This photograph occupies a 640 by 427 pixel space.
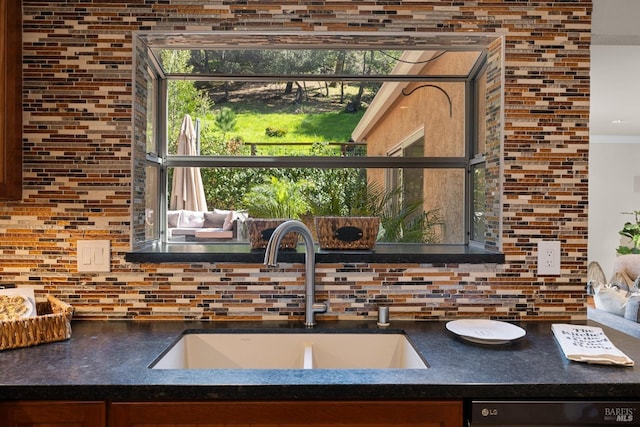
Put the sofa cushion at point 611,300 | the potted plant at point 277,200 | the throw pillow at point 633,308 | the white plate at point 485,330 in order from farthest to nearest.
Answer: the sofa cushion at point 611,300 < the throw pillow at point 633,308 < the potted plant at point 277,200 < the white plate at point 485,330

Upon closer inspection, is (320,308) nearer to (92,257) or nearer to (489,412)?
(489,412)

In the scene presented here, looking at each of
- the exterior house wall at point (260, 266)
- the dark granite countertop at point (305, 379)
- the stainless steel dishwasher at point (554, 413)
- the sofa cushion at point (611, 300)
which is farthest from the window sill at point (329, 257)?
the sofa cushion at point (611, 300)

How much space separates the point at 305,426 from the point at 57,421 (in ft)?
→ 2.06

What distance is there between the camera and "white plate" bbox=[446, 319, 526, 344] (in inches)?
61.1

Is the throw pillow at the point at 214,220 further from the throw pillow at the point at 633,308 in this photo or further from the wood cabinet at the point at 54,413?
the throw pillow at the point at 633,308

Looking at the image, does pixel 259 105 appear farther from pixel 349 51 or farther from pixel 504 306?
pixel 504 306

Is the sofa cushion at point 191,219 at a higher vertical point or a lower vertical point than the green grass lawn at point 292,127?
lower

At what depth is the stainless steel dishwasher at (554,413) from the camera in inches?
48.3

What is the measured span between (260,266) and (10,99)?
1076mm

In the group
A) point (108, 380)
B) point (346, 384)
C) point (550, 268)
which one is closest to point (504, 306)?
point (550, 268)

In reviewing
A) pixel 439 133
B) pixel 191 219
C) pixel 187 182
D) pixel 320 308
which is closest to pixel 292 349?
pixel 320 308

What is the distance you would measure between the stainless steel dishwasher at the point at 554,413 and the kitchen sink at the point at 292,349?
0.51 metres

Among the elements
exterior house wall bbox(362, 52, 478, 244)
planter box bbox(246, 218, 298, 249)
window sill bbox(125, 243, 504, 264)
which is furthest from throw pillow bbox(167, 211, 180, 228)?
exterior house wall bbox(362, 52, 478, 244)

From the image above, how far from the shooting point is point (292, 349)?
1728 mm
